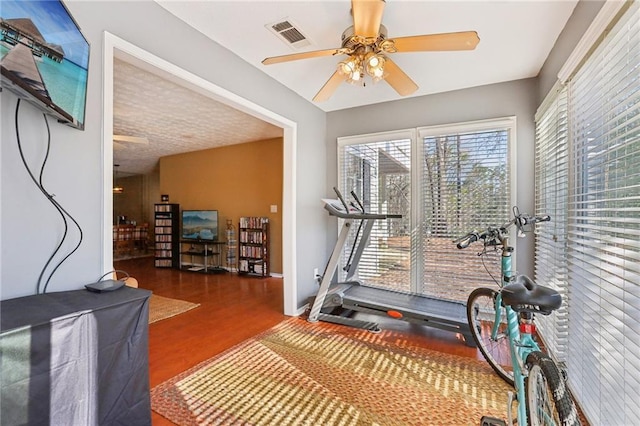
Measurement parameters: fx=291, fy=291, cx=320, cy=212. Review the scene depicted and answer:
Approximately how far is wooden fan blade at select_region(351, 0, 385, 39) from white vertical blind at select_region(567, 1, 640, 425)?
1204mm

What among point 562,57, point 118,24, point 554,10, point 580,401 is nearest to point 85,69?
point 118,24

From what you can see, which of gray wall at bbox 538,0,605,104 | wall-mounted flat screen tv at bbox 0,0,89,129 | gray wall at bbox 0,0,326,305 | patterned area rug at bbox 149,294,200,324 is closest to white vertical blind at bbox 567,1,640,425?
gray wall at bbox 538,0,605,104

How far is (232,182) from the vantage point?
6.58 metres

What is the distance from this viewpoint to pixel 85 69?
151 cm

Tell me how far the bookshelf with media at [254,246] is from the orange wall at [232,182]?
0.55ft

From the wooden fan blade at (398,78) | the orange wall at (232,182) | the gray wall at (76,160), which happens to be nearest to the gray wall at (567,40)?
the wooden fan blade at (398,78)

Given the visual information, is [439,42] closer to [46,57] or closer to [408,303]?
[46,57]

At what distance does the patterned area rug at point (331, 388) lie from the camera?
1801 mm

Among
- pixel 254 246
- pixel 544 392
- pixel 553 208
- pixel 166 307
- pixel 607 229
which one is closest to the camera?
pixel 544 392

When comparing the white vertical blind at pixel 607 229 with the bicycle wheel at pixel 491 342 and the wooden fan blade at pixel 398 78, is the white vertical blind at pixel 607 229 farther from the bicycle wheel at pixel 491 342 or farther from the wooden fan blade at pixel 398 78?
the wooden fan blade at pixel 398 78

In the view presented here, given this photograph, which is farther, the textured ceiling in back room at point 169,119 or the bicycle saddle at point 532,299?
the textured ceiling in back room at point 169,119

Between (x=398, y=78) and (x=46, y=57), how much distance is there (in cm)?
220

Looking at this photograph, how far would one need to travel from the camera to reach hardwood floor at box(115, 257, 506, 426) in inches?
101

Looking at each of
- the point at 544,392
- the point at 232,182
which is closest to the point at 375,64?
the point at 544,392
